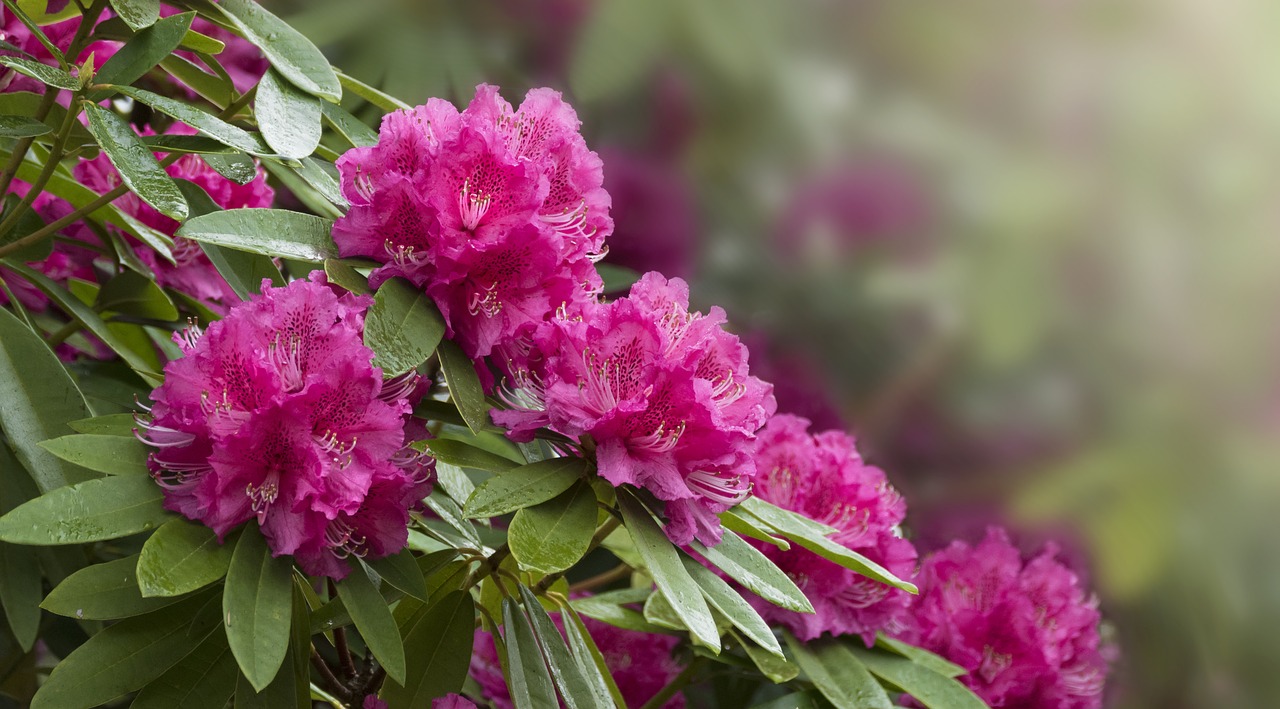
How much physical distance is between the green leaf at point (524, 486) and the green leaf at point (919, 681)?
389mm

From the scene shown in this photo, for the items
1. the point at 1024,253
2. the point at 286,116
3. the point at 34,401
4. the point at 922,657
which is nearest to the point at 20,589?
the point at 34,401

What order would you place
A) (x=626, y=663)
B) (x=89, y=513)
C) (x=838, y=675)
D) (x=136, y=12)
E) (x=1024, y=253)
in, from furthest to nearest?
(x=1024, y=253) → (x=626, y=663) → (x=838, y=675) → (x=136, y=12) → (x=89, y=513)

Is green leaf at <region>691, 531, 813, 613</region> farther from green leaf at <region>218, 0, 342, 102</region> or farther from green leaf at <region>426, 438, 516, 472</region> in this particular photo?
green leaf at <region>218, 0, 342, 102</region>

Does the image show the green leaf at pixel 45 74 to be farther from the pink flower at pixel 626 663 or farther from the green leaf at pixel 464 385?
the pink flower at pixel 626 663

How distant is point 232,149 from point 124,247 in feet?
1.02

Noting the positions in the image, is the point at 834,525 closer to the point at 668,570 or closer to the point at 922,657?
the point at 922,657

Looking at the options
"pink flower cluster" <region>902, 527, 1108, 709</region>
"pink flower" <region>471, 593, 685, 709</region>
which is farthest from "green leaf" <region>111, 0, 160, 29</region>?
"pink flower cluster" <region>902, 527, 1108, 709</region>

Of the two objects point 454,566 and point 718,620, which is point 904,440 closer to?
point 718,620

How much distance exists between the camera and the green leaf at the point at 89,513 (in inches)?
22.7

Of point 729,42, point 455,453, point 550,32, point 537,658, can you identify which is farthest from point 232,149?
point 729,42

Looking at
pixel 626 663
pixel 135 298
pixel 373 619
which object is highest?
pixel 373 619

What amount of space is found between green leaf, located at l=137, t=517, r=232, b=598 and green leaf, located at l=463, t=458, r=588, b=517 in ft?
0.46

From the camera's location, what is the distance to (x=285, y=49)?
77 centimetres

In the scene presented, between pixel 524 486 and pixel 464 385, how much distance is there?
0.23 ft
